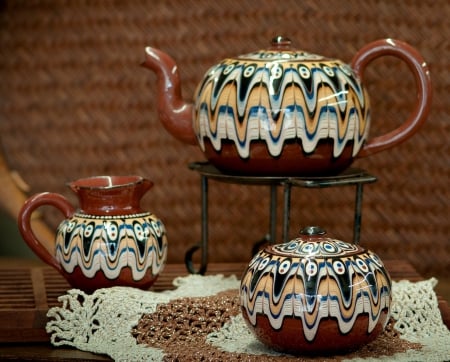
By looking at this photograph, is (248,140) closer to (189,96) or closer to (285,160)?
(285,160)

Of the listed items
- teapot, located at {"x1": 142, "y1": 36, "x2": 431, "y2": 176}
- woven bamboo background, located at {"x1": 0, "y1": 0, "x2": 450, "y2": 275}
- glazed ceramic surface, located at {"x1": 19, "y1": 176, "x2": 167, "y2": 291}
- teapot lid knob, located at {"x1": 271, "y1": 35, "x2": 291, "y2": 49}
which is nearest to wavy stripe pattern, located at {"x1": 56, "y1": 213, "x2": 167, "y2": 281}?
glazed ceramic surface, located at {"x1": 19, "y1": 176, "x2": 167, "y2": 291}

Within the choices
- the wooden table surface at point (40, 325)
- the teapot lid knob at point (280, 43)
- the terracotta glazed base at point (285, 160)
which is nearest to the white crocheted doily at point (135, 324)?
the wooden table surface at point (40, 325)

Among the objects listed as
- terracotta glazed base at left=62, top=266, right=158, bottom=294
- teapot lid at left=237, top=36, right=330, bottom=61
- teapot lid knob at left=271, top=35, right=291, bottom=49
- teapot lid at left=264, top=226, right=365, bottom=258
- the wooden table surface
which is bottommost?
the wooden table surface

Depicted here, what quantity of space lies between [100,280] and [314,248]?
0.74 feet

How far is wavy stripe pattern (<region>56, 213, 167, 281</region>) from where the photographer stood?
2.98 feet

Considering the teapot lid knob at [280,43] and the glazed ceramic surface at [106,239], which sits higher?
the teapot lid knob at [280,43]

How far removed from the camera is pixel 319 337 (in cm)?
77

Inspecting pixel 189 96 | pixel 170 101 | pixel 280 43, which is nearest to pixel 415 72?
pixel 280 43

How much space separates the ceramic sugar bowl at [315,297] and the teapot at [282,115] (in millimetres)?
143

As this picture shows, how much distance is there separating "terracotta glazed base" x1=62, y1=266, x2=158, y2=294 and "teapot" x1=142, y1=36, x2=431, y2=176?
0.45 feet

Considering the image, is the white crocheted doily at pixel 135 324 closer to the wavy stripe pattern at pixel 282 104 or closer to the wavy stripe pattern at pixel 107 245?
the wavy stripe pattern at pixel 107 245

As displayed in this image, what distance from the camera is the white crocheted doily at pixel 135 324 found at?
0.82 meters

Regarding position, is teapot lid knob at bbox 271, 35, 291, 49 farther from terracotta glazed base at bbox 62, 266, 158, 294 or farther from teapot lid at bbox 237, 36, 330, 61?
terracotta glazed base at bbox 62, 266, 158, 294

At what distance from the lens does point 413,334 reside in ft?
2.84
